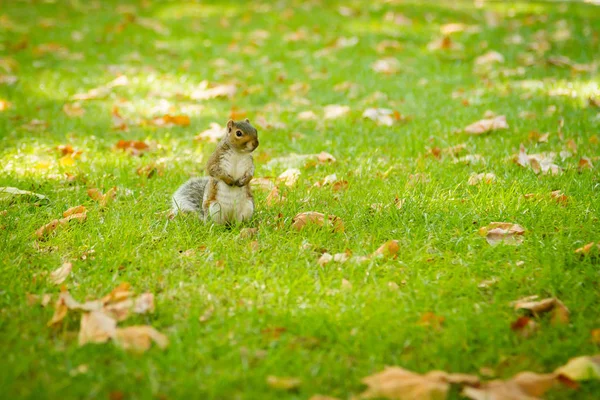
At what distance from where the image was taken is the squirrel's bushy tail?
314 centimetres

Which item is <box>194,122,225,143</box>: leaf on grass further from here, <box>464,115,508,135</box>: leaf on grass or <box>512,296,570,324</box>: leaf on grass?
<box>512,296,570,324</box>: leaf on grass

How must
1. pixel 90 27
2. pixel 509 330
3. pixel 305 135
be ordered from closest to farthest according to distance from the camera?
pixel 509 330 → pixel 305 135 → pixel 90 27

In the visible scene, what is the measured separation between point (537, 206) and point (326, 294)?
136 centimetres

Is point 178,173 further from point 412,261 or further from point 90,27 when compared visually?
point 90,27

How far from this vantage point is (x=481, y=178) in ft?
11.6

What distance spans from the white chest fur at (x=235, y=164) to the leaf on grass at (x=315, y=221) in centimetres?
37

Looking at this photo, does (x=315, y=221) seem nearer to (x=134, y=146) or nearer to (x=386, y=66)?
(x=134, y=146)

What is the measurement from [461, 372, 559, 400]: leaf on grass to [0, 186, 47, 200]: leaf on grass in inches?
105

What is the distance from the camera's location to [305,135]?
4.78 meters

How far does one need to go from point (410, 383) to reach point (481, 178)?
1998 millimetres

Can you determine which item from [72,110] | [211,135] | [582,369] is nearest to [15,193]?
[211,135]

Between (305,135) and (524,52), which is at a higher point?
(524,52)

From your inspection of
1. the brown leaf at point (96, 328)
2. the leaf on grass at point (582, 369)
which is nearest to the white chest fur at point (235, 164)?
the brown leaf at point (96, 328)

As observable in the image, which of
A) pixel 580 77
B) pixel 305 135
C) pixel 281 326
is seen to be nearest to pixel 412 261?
pixel 281 326
